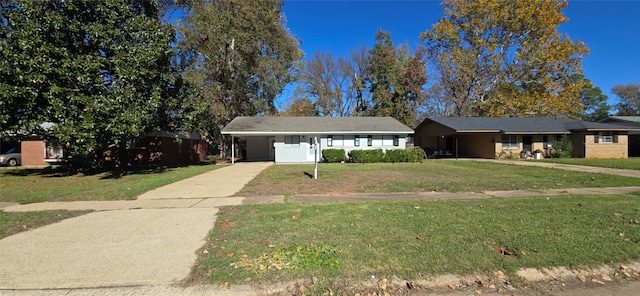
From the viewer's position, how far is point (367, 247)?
4105mm

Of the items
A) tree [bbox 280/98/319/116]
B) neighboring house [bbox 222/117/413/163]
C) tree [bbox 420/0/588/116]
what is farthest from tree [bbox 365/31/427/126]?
neighboring house [bbox 222/117/413/163]

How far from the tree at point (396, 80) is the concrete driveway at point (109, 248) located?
31105 millimetres

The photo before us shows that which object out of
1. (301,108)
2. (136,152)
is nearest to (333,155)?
(136,152)

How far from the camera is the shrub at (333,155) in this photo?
2139 centimetres

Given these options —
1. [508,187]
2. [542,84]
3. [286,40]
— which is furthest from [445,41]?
[508,187]

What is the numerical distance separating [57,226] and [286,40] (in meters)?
23.3

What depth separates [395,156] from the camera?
2073 centimetres

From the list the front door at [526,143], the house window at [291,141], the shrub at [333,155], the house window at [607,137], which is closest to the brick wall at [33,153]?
the house window at [291,141]

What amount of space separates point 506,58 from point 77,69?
36.8 m

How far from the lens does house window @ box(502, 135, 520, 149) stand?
25.3m

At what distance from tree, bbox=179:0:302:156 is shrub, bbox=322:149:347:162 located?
337 inches

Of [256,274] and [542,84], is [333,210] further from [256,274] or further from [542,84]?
[542,84]

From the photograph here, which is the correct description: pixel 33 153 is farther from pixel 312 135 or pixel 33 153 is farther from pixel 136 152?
pixel 312 135

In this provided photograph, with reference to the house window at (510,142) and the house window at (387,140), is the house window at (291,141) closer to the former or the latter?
the house window at (387,140)
